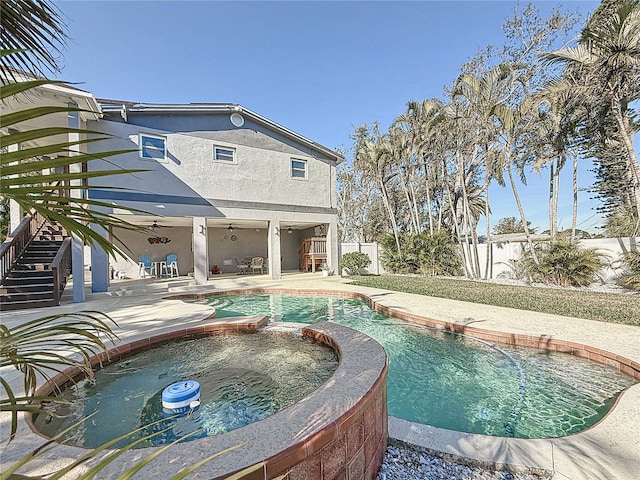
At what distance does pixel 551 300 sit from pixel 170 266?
1435 cm

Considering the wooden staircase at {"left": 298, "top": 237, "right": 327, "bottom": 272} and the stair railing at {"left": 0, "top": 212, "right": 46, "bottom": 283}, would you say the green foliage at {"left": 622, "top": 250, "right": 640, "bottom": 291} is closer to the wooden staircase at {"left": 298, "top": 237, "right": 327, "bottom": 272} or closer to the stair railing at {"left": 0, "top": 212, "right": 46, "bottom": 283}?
the wooden staircase at {"left": 298, "top": 237, "right": 327, "bottom": 272}

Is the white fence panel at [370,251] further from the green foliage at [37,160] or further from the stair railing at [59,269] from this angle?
the green foliage at [37,160]

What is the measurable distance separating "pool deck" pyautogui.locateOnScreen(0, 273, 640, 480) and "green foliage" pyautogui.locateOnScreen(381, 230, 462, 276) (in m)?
5.31

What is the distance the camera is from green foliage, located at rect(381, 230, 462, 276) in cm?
1432

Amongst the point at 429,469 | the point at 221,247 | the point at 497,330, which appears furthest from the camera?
the point at 221,247

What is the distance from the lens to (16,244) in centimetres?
841

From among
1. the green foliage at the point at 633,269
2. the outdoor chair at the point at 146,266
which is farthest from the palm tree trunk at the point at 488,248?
the outdoor chair at the point at 146,266

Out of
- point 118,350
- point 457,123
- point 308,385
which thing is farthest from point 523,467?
point 457,123

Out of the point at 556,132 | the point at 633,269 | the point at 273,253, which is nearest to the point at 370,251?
the point at 273,253

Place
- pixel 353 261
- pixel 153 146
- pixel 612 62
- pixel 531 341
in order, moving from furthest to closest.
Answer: pixel 353 261 → pixel 153 146 → pixel 612 62 → pixel 531 341

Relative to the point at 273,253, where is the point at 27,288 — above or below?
below

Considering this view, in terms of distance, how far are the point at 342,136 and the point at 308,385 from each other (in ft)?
82.7

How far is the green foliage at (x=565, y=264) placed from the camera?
32.2 ft

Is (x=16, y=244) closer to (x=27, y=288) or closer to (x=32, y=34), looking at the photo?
(x=27, y=288)
